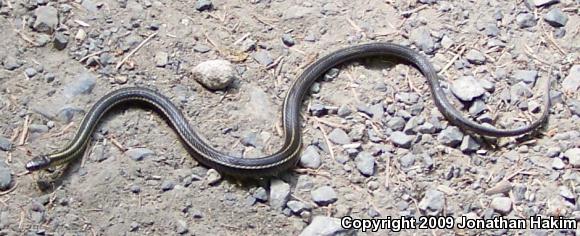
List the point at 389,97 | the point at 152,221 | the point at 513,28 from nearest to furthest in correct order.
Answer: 1. the point at 152,221
2. the point at 389,97
3. the point at 513,28

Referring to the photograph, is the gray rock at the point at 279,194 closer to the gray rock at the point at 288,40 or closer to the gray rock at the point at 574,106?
the gray rock at the point at 288,40

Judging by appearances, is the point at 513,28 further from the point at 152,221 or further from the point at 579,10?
the point at 152,221

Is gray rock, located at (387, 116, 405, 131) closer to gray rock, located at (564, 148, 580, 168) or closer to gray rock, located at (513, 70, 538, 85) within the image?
gray rock, located at (513, 70, 538, 85)

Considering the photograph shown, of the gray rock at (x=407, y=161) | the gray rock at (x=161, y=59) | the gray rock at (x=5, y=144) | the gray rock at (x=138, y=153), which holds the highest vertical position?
the gray rock at (x=161, y=59)

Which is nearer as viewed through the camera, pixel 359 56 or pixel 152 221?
pixel 152 221

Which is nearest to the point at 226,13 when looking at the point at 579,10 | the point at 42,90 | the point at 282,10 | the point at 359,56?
the point at 282,10

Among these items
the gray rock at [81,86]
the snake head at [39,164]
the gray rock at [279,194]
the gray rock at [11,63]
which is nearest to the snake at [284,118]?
the snake head at [39,164]

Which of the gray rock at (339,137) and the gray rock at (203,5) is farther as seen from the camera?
the gray rock at (203,5)
